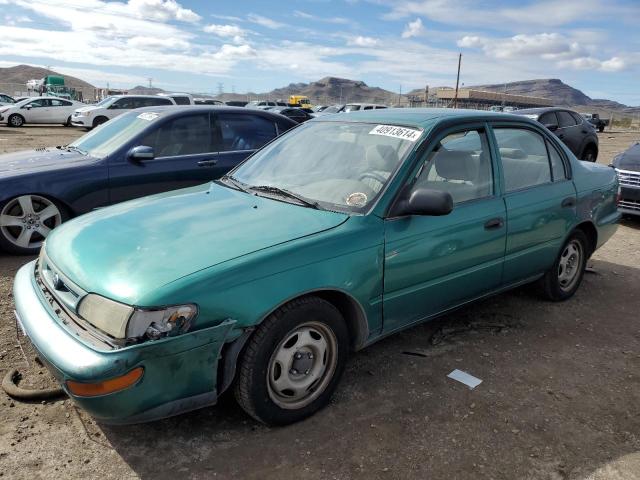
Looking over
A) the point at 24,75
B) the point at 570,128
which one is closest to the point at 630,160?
the point at 570,128

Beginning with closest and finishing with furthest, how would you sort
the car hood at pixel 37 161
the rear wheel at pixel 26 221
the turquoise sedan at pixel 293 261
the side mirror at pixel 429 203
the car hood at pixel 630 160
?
the turquoise sedan at pixel 293 261, the side mirror at pixel 429 203, the rear wheel at pixel 26 221, the car hood at pixel 37 161, the car hood at pixel 630 160

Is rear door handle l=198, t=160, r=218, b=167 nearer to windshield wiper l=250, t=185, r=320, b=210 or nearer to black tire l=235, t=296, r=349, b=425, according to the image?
windshield wiper l=250, t=185, r=320, b=210

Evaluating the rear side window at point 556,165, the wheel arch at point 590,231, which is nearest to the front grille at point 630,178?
the wheel arch at point 590,231

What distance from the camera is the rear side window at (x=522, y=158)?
12.6 ft

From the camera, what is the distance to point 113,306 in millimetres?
2281

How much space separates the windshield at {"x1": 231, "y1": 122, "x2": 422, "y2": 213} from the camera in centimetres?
314

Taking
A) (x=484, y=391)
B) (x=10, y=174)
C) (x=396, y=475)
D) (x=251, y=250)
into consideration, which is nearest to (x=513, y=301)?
(x=484, y=391)

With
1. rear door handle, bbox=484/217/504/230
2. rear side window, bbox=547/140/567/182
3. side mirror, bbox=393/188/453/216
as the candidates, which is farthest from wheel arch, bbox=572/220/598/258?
side mirror, bbox=393/188/453/216

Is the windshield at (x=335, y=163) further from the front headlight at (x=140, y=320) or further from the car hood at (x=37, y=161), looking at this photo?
the car hood at (x=37, y=161)

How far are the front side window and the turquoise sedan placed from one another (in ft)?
0.04

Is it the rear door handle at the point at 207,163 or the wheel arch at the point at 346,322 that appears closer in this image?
the wheel arch at the point at 346,322

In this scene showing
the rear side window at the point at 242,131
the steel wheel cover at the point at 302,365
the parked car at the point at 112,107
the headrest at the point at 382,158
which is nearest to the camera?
the steel wheel cover at the point at 302,365

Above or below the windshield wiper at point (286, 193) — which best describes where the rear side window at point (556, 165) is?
above

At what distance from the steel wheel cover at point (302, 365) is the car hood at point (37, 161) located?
389 centimetres
